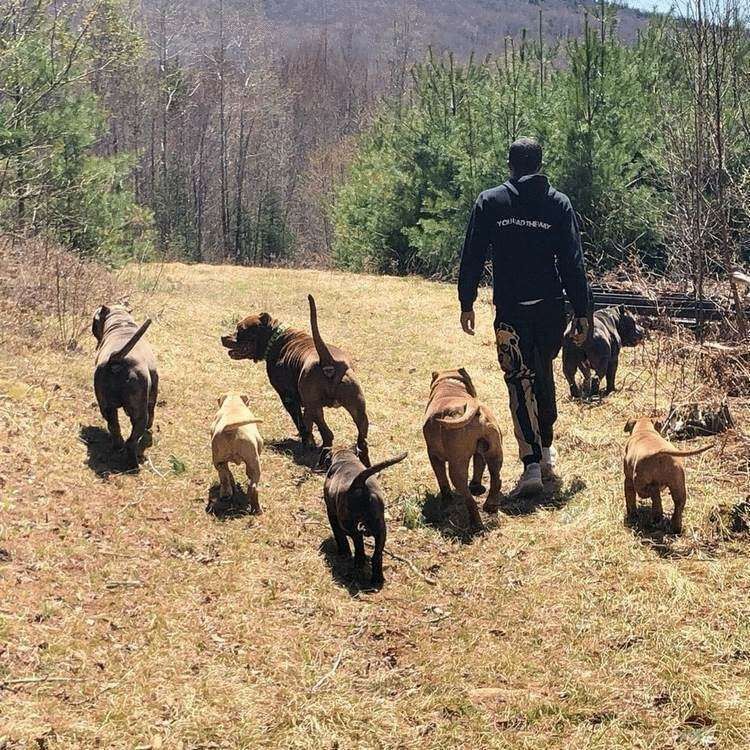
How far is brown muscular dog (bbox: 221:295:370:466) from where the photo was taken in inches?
264

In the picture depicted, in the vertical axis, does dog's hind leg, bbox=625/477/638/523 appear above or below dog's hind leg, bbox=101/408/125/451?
below

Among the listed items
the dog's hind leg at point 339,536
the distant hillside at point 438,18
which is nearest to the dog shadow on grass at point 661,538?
the dog's hind leg at point 339,536

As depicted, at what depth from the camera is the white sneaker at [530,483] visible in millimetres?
6051

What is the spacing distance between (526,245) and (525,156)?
2.10 feet

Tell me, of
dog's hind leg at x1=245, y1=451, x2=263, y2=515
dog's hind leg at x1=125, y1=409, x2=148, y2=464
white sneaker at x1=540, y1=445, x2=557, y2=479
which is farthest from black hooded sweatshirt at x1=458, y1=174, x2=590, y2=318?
dog's hind leg at x1=125, y1=409, x2=148, y2=464

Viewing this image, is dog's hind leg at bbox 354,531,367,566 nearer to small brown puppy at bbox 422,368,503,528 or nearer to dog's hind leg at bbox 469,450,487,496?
small brown puppy at bbox 422,368,503,528

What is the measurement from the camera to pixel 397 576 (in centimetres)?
500

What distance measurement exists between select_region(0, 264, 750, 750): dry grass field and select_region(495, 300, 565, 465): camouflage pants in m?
0.56

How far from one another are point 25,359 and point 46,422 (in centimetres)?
191

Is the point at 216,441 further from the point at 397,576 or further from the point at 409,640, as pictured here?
the point at 409,640

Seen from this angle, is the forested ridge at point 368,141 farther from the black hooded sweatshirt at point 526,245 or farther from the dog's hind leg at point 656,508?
the dog's hind leg at point 656,508

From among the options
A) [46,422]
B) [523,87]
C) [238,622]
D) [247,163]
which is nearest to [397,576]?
[238,622]

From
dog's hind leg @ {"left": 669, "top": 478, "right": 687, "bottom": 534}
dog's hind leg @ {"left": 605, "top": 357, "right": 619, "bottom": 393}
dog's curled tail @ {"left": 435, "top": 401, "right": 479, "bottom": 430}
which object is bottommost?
dog's hind leg @ {"left": 669, "top": 478, "right": 687, "bottom": 534}

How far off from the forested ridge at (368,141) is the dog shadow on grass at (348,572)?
4.75 meters
